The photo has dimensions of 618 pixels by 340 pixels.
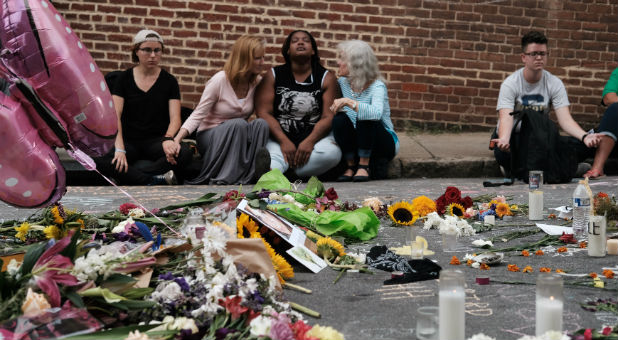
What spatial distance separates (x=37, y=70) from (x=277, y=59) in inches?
239

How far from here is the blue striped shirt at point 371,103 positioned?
25.6 feet

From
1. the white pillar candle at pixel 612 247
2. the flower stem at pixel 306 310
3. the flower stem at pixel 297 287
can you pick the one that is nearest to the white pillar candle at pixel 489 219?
the white pillar candle at pixel 612 247

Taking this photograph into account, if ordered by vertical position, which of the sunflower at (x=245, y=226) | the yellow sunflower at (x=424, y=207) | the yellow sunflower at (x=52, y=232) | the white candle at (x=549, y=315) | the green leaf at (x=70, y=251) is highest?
the green leaf at (x=70, y=251)

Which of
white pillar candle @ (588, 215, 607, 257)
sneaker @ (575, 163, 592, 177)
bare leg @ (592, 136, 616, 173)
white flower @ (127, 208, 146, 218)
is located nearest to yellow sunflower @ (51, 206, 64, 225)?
white flower @ (127, 208, 146, 218)

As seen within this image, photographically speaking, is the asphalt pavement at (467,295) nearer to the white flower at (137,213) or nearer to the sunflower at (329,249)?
the sunflower at (329,249)

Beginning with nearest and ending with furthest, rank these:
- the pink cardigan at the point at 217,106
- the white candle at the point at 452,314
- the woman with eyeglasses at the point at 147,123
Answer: the white candle at the point at 452,314 → the woman with eyeglasses at the point at 147,123 → the pink cardigan at the point at 217,106

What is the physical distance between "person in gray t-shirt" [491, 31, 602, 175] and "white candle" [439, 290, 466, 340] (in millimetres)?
5265

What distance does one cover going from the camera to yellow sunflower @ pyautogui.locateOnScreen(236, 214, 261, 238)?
4066 mm

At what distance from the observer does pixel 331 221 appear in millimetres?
4848

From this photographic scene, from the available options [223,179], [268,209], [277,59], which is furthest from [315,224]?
[277,59]

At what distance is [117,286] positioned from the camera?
3031 millimetres

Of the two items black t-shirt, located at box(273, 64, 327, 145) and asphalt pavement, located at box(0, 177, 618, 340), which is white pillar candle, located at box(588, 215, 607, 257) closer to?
asphalt pavement, located at box(0, 177, 618, 340)

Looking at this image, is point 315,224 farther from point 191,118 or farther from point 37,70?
point 191,118

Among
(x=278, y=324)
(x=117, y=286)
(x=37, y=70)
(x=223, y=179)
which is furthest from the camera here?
(x=223, y=179)
